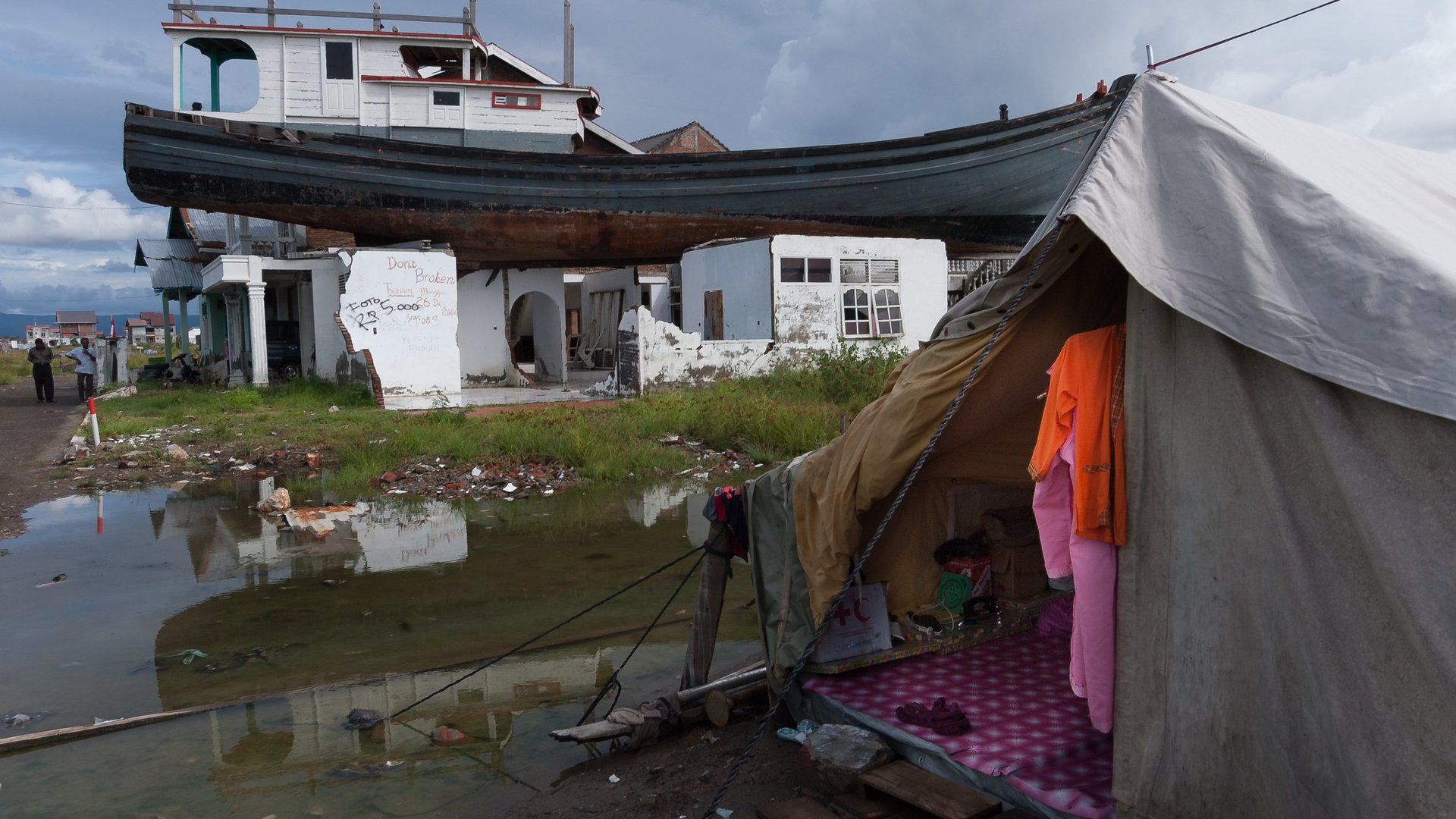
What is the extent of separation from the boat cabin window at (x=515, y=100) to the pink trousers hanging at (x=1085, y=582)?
18.8m

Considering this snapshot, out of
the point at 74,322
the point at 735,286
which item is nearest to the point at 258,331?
the point at 735,286

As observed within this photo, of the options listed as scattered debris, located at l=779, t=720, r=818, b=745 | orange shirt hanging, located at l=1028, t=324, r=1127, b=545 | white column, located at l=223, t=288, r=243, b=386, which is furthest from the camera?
white column, located at l=223, t=288, r=243, b=386

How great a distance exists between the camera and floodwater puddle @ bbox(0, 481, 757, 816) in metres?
4.57

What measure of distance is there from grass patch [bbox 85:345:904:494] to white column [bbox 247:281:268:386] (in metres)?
1.53

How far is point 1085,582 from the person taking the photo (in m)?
3.25

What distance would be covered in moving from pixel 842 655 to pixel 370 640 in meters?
3.45

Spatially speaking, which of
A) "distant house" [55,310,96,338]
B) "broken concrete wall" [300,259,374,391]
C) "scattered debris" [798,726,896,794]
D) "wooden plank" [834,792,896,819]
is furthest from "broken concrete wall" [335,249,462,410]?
"distant house" [55,310,96,338]

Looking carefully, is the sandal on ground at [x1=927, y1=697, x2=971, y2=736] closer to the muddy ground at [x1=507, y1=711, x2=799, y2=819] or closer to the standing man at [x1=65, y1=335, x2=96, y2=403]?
the muddy ground at [x1=507, y1=711, x2=799, y2=819]

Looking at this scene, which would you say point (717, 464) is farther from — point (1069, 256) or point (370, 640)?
point (1069, 256)

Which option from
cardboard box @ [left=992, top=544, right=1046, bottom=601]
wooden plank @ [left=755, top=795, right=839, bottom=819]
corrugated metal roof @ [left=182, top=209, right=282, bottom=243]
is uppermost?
corrugated metal roof @ [left=182, top=209, right=282, bottom=243]

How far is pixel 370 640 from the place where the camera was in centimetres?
640

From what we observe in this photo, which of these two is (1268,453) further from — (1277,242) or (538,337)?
(538,337)

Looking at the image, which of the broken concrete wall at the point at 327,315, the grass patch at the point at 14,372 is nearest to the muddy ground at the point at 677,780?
the broken concrete wall at the point at 327,315

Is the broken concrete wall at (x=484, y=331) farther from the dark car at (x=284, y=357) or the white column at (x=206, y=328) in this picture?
the white column at (x=206, y=328)
